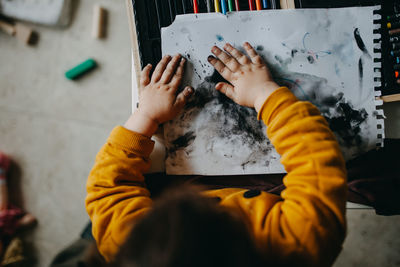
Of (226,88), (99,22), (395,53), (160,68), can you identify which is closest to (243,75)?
(226,88)

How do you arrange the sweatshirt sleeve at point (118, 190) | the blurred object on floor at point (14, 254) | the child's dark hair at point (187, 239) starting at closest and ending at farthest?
the child's dark hair at point (187, 239)
the sweatshirt sleeve at point (118, 190)
the blurred object on floor at point (14, 254)

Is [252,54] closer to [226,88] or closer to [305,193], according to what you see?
[226,88]

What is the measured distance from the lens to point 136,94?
21.2 inches

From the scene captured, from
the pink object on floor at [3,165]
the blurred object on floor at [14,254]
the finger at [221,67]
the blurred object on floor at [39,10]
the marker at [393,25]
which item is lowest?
the blurred object on floor at [14,254]

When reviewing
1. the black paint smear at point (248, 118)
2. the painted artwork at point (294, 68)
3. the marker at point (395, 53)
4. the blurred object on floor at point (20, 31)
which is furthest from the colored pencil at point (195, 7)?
the blurred object on floor at point (20, 31)

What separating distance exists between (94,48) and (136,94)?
1.33 feet

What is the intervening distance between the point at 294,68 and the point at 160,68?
9.2 inches

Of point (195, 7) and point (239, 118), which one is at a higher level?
point (195, 7)

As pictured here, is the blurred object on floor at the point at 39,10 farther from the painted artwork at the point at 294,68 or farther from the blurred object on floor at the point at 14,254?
the blurred object on floor at the point at 14,254

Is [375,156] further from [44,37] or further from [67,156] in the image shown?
[44,37]

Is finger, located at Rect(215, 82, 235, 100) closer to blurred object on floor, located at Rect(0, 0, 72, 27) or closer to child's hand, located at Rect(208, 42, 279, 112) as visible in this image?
child's hand, located at Rect(208, 42, 279, 112)

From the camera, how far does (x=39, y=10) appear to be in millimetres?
828

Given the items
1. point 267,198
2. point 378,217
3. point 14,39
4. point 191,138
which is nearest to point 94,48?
point 14,39

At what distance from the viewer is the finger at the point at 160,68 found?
48 centimetres
